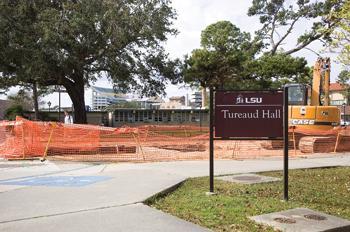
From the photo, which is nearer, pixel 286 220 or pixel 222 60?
pixel 286 220

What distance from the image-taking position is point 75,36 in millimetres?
32531

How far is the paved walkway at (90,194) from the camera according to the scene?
6.22 meters

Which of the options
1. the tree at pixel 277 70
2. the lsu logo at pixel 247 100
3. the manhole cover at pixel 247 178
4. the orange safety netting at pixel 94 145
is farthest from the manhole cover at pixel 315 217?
the tree at pixel 277 70

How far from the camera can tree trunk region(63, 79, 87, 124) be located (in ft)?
131

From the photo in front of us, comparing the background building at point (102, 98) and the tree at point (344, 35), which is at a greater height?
the background building at point (102, 98)

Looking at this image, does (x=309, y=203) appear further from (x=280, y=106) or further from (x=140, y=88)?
(x=140, y=88)

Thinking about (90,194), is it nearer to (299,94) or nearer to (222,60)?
(299,94)

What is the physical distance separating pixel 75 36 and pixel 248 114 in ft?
84.8

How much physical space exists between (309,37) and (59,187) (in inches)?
1697

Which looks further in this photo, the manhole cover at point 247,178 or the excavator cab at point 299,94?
the excavator cab at point 299,94

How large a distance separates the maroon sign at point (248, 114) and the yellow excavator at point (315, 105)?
1246cm

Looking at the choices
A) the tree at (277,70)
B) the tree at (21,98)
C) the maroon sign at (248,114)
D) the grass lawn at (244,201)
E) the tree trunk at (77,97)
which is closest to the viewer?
the grass lawn at (244,201)

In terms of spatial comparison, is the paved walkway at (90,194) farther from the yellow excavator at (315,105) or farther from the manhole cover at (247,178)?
the yellow excavator at (315,105)

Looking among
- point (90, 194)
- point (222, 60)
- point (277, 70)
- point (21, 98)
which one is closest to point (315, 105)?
point (90, 194)
